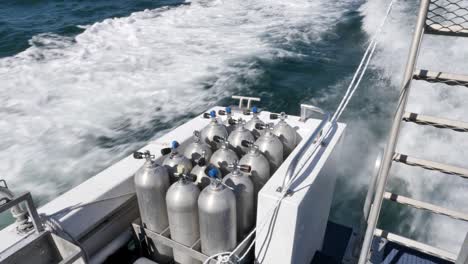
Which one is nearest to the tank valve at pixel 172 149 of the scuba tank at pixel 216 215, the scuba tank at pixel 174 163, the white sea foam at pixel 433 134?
the scuba tank at pixel 174 163

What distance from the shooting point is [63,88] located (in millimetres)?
7527

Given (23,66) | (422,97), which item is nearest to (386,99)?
(422,97)

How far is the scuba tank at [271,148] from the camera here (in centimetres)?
233

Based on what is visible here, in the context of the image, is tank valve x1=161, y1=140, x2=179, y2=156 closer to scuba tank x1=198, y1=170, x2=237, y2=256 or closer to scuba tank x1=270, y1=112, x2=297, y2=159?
scuba tank x1=198, y1=170, x2=237, y2=256

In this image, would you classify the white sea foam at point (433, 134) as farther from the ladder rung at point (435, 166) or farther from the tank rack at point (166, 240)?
the tank rack at point (166, 240)

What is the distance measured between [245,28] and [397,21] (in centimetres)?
479

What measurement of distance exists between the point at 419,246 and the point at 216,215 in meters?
1.45

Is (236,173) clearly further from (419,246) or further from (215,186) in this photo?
(419,246)

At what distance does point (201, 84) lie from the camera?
810 centimetres

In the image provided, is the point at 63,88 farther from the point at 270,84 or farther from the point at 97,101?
the point at 270,84

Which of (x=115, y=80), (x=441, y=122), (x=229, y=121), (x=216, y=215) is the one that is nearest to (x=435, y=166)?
(x=441, y=122)

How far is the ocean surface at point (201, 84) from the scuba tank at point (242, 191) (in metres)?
2.93

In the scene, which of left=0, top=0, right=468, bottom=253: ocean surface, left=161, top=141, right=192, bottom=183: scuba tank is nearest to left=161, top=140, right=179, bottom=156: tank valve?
left=161, top=141, right=192, bottom=183: scuba tank

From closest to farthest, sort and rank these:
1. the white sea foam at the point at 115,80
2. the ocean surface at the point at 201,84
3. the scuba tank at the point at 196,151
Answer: the scuba tank at the point at 196,151, the ocean surface at the point at 201,84, the white sea foam at the point at 115,80
